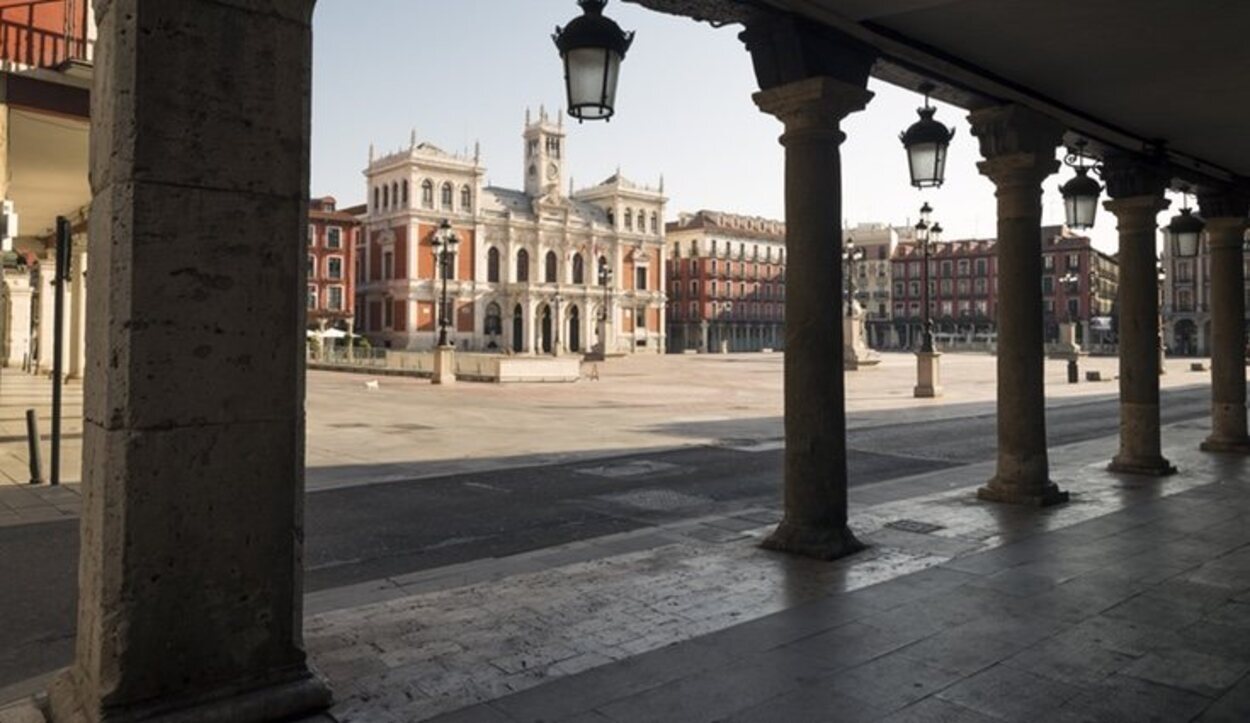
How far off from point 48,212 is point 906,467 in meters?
21.8

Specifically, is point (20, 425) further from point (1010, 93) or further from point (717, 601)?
point (1010, 93)

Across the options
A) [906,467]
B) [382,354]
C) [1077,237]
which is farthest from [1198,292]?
[906,467]

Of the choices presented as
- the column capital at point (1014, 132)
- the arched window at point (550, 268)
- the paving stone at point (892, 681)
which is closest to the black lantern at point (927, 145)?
the column capital at point (1014, 132)

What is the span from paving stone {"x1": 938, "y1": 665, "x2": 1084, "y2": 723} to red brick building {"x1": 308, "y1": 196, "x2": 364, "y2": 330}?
2789 inches

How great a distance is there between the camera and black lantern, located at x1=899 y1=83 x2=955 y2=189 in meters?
7.06

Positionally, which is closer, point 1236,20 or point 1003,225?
point 1236,20

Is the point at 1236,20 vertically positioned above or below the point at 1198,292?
below

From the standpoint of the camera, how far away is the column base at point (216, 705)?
2.99 m

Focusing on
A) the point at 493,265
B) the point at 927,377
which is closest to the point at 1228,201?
the point at 927,377

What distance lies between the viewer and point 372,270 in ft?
Answer: 261

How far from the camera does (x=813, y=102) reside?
5.95m

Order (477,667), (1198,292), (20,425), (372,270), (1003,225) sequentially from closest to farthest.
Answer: (477,667)
(1003,225)
(20,425)
(372,270)
(1198,292)

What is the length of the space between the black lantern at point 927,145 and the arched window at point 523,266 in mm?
76949

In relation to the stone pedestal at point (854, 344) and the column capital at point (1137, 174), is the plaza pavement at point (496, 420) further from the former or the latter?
the stone pedestal at point (854, 344)
